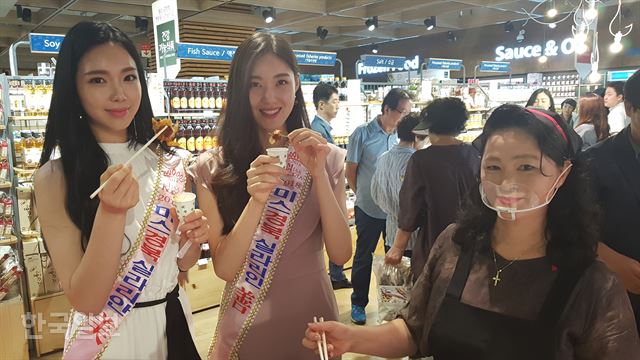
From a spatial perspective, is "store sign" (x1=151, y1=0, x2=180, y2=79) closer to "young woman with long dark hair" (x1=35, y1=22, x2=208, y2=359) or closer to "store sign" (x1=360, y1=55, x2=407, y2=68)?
"young woman with long dark hair" (x1=35, y1=22, x2=208, y2=359)

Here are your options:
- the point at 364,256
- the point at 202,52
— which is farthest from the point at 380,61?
the point at 364,256

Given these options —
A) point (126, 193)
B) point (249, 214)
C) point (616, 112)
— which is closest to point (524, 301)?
point (249, 214)

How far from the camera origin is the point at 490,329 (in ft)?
4.36

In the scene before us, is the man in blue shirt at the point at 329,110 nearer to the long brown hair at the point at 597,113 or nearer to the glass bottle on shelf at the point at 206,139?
the glass bottle on shelf at the point at 206,139

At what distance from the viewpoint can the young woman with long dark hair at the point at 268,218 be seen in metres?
1.60

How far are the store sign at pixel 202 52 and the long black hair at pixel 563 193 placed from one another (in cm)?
441

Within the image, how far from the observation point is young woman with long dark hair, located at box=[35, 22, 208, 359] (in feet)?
4.20

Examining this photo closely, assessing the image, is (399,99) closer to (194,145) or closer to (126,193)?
(194,145)

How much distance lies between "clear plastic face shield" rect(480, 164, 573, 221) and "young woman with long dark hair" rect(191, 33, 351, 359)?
529mm

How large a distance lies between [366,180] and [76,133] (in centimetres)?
359

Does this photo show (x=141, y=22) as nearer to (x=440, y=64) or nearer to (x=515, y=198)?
(x=440, y=64)

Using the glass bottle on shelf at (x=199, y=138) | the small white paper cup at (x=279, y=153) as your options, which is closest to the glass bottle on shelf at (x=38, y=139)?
the glass bottle on shelf at (x=199, y=138)

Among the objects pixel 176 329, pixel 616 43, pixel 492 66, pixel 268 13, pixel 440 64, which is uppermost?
pixel 268 13

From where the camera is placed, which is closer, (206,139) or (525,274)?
(525,274)
